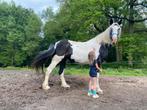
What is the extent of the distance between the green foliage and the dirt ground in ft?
87.1

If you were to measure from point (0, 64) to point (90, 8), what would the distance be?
A: 636 inches

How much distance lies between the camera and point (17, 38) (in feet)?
126

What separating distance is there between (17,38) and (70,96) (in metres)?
31.3

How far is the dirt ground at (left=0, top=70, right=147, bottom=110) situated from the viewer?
23.3ft

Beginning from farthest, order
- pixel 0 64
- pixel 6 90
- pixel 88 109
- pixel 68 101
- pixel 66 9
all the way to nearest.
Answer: pixel 0 64, pixel 66 9, pixel 6 90, pixel 68 101, pixel 88 109

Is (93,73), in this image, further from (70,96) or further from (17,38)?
(17,38)

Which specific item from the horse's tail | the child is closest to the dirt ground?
the child

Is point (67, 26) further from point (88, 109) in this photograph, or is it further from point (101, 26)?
point (88, 109)

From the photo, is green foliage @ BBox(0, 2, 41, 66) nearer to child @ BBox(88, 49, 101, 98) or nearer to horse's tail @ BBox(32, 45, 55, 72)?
horse's tail @ BBox(32, 45, 55, 72)

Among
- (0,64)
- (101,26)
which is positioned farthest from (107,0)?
(0,64)

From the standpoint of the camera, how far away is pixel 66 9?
32.7m

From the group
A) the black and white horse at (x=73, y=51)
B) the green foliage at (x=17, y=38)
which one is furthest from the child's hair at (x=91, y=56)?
the green foliage at (x=17, y=38)

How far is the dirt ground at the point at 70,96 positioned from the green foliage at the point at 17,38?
26.5 metres

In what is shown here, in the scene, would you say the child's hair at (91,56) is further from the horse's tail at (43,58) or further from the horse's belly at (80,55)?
the horse's tail at (43,58)
